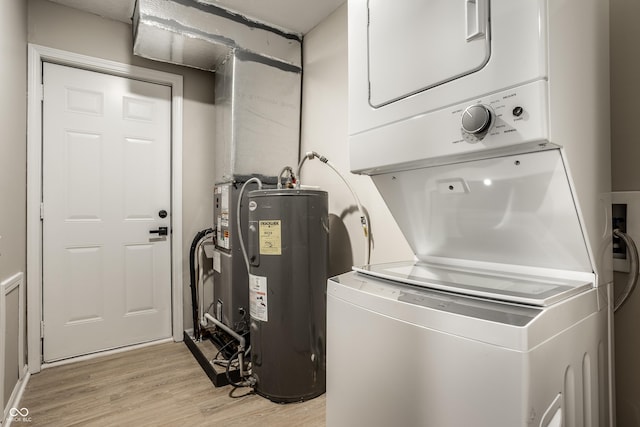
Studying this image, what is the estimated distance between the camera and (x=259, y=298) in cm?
188

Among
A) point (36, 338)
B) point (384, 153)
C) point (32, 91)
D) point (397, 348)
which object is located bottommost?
point (36, 338)

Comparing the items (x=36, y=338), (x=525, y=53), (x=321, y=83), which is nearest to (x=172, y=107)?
(x=321, y=83)

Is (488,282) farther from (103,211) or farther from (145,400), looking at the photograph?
(103,211)

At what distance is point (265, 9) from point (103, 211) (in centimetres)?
185

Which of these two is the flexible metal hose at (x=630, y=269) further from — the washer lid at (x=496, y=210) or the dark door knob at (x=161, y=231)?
the dark door knob at (x=161, y=231)

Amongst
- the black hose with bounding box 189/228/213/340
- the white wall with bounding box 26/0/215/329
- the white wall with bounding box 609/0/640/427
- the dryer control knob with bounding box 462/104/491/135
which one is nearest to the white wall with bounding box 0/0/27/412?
the white wall with bounding box 26/0/215/329

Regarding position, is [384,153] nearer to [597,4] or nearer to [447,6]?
[447,6]

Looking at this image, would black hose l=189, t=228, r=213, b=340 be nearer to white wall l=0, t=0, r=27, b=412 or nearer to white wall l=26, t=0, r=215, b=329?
white wall l=26, t=0, r=215, b=329

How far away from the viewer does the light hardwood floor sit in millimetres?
1681

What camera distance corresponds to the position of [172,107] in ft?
Result: 8.79

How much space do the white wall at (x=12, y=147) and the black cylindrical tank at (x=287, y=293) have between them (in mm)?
1206

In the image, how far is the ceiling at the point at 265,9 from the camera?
7.14 feet

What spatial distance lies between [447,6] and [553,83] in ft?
1.13

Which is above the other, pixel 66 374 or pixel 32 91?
pixel 32 91
